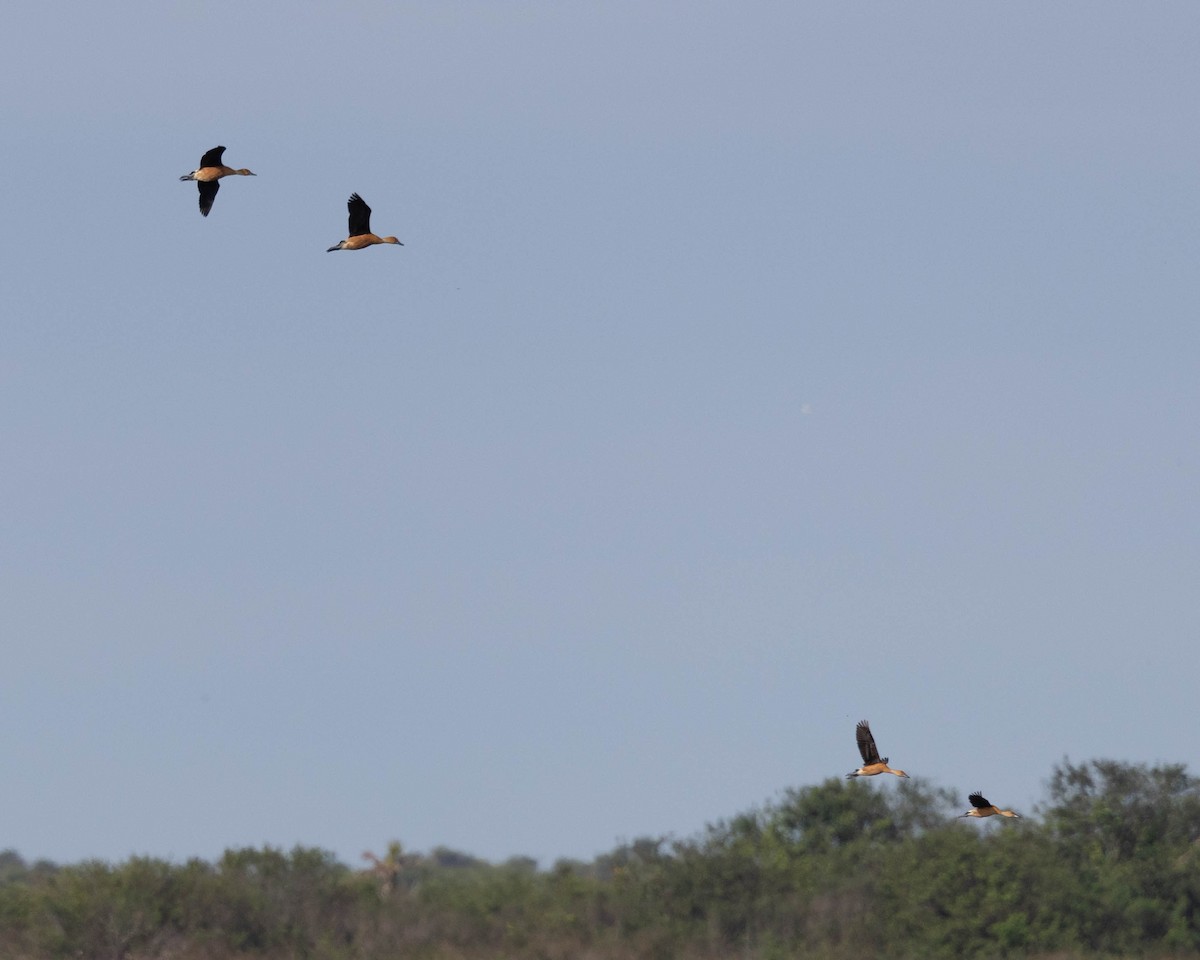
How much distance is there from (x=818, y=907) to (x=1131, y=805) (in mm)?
15647

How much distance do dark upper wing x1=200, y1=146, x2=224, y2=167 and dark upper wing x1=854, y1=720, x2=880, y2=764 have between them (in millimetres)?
11337

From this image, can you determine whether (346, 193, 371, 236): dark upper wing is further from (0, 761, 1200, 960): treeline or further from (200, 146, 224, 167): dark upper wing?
(0, 761, 1200, 960): treeline

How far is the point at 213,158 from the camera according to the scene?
30688 mm

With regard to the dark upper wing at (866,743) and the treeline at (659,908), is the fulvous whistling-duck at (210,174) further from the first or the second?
the treeline at (659,908)

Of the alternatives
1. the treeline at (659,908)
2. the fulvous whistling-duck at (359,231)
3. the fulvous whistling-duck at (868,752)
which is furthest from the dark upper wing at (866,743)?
the treeline at (659,908)

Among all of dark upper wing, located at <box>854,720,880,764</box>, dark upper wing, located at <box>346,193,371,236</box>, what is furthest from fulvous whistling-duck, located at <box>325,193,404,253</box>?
dark upper wing, located at <box>854,720,880,764</box>

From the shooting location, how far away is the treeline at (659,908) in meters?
56.6

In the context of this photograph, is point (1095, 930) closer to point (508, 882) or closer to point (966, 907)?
point (966, 907)

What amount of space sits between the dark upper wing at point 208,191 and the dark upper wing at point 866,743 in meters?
11.0

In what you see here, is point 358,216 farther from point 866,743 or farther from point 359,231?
point 866,743

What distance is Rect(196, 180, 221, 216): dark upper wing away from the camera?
30.2 m

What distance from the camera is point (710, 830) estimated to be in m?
67.2

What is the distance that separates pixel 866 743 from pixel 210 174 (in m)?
11.6

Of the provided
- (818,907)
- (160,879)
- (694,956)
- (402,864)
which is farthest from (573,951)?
(402,864)
